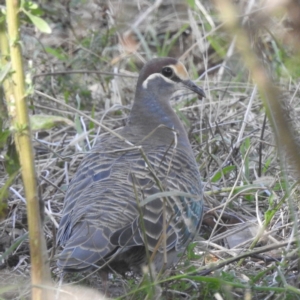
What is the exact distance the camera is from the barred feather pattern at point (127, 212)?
2.68m

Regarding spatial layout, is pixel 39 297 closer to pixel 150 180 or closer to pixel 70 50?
pixel 150 180

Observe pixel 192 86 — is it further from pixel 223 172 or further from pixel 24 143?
pixel 24 143

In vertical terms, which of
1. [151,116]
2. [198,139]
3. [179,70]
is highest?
[179,70]

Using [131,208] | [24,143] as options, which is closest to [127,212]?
[131,208]

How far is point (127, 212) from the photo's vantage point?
2887 millimetres

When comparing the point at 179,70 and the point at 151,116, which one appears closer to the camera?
the point at 151,116

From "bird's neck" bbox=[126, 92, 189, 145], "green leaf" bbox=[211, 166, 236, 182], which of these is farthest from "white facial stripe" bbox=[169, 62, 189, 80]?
"green leaf" bbox=[211, 166, 236, 182]

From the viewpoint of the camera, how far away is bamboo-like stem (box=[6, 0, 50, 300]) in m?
1.75

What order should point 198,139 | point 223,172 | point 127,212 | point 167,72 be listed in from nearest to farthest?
point 127,212, point 223,172, point 167,72, point 198,139

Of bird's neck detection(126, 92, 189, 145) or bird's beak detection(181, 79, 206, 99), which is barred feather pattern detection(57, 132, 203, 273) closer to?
bird's neck detection(126, 92, 189, 145)

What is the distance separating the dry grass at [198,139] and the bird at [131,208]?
0.32 ft

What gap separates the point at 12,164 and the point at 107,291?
4.14ft

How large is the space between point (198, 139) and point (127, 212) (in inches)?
71.3

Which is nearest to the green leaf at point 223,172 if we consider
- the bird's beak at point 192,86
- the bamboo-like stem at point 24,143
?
the bird's beak at point 192,86
